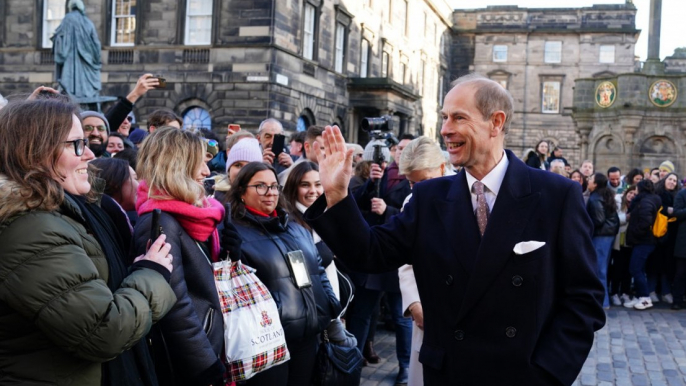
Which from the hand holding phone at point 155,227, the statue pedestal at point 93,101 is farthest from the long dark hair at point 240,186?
the statue pedestal at point 93,101

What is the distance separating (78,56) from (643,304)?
9.85m

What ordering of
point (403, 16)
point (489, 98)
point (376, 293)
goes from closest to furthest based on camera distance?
1. point (489, 98)
2. point (376, 293)
3. point (403, 16)

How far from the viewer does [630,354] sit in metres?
8.38

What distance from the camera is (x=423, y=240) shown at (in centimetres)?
309

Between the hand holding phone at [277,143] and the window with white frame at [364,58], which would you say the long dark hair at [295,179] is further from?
the window with white frame at [364,58]

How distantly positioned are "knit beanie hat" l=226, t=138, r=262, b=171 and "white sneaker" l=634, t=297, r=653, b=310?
7.93 meters

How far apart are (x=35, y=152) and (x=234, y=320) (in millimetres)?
1542

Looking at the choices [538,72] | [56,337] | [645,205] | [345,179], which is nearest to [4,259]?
[56,337]

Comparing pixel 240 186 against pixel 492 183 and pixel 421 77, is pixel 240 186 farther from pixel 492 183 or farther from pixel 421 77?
pixel 421 77

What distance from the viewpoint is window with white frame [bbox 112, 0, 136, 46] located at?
79.5 ft

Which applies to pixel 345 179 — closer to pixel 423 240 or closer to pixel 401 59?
pixel 423 240

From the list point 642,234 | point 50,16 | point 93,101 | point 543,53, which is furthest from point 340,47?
point 543,53

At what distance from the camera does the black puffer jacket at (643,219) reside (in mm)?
11375

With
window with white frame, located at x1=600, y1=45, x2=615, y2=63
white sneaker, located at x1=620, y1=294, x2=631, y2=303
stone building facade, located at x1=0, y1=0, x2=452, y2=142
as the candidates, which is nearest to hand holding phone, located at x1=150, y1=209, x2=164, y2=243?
white sneaker, located at x1=620, y1=294, x2=631, y2=303
